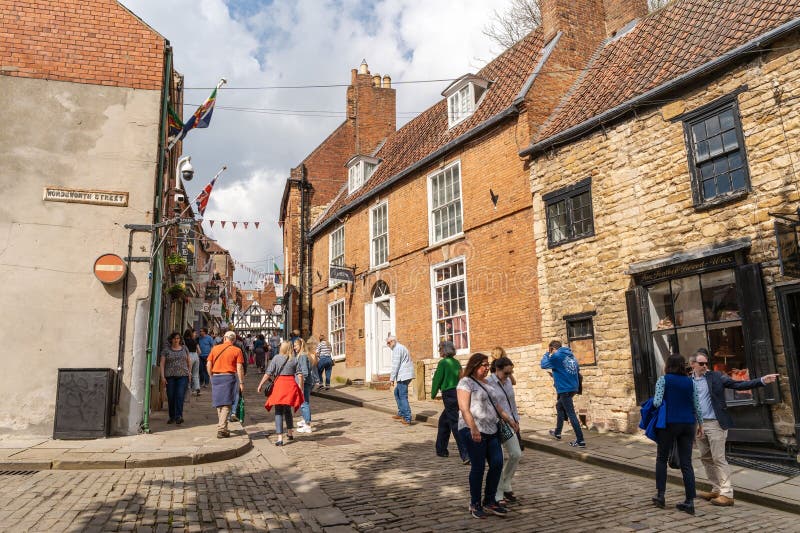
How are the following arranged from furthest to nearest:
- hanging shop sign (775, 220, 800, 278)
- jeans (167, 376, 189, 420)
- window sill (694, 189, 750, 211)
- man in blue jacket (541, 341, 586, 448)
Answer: jeans (167, 376, 189, 420) → man in blue jacket (541, 341, 586, 448) → window sill (694, 189, 750, 211) → hanging shop sign (775, 220, 800, 278)

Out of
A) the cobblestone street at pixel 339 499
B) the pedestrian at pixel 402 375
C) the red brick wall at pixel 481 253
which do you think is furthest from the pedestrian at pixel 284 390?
the red brick wall at pixel 481 253

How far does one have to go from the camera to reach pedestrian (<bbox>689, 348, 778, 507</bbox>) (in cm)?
617

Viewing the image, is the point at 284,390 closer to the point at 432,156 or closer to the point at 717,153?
the point at 717,153

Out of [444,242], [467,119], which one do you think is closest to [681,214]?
[444,242]

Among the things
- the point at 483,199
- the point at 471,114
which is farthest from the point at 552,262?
the point at 471,114

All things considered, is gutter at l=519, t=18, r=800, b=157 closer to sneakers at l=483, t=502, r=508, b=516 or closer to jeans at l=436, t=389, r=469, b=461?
jeans at l=436, t=389, r=469, b=461

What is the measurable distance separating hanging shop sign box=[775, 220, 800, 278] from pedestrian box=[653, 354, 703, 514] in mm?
3035

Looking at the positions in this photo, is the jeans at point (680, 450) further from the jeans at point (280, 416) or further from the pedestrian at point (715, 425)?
the jeans at point (280, 416)

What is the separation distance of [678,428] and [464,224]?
8942mm

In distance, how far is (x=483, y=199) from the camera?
45.2 feet

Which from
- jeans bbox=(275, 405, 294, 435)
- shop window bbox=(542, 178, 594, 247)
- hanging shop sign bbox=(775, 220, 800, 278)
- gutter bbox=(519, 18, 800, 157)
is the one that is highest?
gutter bbox=(519, 18, 800, 157)

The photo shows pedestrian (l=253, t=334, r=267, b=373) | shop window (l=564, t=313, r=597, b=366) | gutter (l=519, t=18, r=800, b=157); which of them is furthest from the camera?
pedestrian (l=253, t=334, r=267, b=373)

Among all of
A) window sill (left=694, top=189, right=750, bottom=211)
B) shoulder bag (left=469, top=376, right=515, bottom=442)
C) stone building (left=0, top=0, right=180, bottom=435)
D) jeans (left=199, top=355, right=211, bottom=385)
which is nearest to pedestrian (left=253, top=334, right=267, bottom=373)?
jeans (left=199, top=355, right=211, bottom=385)

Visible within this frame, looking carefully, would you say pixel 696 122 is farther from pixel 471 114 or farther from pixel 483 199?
pixel 471 114
